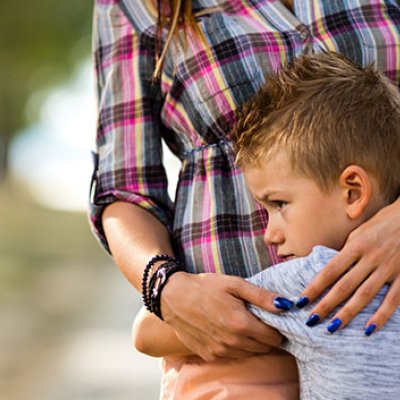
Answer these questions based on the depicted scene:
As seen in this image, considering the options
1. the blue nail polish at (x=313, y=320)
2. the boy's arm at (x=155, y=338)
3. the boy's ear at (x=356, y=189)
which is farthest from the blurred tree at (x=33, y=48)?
the blue nail polish at (x=313, y=320)

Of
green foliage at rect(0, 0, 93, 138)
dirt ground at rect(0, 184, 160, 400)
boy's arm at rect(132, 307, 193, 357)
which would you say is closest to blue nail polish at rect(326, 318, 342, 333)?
boy's arm at rect(132, 307, 193, 357)

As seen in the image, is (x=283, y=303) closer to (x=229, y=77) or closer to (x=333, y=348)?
(x=333, y=348)

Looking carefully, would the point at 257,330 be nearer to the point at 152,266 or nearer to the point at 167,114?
the point at 152,266

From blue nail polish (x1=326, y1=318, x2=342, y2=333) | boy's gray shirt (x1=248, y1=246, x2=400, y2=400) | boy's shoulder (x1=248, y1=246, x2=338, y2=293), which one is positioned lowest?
boy's gray shirt (x1=248, y1=246, x2=400, y2=400)

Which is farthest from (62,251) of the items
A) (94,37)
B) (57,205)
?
(94,37)

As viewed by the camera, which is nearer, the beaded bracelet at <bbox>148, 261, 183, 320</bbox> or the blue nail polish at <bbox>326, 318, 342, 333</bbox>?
the blue nail polish at <bbox>326, 318, 342, 333</bbox>

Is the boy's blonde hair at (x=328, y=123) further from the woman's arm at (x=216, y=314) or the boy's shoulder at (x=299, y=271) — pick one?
the woman's arm at (x=216, y=314)

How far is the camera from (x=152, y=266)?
1910 millimetres

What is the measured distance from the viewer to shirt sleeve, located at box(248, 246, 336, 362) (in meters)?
1.61

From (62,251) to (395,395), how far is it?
9644mm

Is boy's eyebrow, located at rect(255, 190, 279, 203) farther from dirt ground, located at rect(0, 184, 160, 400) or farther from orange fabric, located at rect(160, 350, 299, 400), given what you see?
dirt ground, located at rect(0, 184, 160, 400)

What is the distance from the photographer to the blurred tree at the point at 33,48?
1802 cm

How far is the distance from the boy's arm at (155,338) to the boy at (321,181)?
0.16 metres

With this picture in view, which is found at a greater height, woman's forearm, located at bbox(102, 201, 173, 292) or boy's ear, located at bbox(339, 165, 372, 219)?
boy's ear, located at bbox(339, 165, 372, 219)
